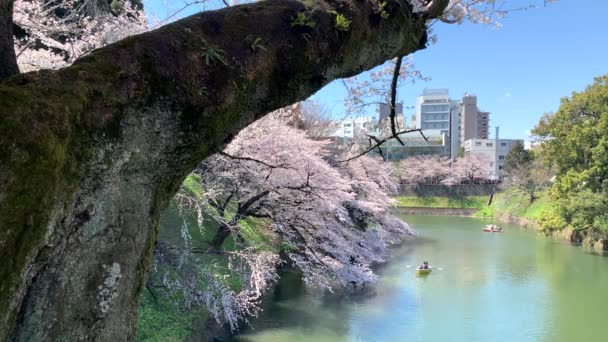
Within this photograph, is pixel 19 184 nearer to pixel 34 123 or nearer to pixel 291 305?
pixel 34 123

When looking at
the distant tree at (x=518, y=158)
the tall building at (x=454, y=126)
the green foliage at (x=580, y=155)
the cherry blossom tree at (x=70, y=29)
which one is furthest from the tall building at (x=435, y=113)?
the cherry blossom tree at (x=70, y=29)

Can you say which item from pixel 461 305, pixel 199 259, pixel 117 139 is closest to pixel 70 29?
pixel 199 259

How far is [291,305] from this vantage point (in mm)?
9109

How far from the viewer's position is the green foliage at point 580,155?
16531 millimetres

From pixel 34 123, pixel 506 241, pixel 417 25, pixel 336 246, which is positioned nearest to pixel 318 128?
pixel 336 246

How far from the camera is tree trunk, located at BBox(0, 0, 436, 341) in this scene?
1000 mm

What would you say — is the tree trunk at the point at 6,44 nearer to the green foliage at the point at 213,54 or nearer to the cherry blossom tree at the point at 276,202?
the green foliage at the point at 213,54

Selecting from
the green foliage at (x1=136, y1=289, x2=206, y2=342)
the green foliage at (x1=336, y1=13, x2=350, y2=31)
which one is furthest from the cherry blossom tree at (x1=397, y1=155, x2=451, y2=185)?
the green foliage at (x1=336, y1=13, x2=350, y2=31)

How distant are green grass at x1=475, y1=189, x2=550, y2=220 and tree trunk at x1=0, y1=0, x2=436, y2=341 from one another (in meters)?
26.0

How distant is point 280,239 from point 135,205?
10.3 m

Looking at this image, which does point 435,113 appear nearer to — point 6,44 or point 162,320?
point 162,320

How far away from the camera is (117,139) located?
121cm

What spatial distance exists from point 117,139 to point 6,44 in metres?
0.50

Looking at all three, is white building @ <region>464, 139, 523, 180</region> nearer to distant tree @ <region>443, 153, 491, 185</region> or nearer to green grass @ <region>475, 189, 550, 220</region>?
distant tree @ <region>443, 153, 491, 185</region>
